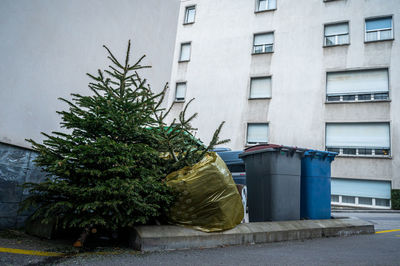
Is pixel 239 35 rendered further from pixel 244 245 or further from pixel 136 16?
pixel 244 245

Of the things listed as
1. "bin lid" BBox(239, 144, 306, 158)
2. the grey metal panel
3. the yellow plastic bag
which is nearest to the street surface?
the yellow plastic bag

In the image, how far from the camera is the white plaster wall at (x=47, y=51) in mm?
3637

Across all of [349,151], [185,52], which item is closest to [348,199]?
[349,151]

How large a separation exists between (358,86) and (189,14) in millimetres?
11880

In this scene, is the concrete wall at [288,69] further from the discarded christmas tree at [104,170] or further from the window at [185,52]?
the discarded christmas tree at [104,170]

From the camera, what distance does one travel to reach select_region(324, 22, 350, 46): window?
15.0 m

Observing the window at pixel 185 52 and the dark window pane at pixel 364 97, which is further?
the window at pixel 185 52

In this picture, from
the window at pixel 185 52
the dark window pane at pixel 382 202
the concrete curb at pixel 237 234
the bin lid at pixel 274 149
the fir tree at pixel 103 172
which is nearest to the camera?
the fir tree at pixel 103 172

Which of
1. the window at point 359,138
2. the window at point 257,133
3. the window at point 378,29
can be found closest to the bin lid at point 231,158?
the window at point 257,133

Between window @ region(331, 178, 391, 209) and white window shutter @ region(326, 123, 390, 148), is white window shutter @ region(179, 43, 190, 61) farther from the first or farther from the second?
window @ region(331, 178, 391, 209)

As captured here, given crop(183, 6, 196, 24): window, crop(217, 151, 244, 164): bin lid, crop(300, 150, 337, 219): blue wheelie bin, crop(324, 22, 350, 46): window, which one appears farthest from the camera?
crop(183, 6, 196, 24): window

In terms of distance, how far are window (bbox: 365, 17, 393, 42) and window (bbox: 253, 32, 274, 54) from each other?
192 inches

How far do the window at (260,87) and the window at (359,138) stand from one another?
376 cm

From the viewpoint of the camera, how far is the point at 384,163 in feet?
42.5
